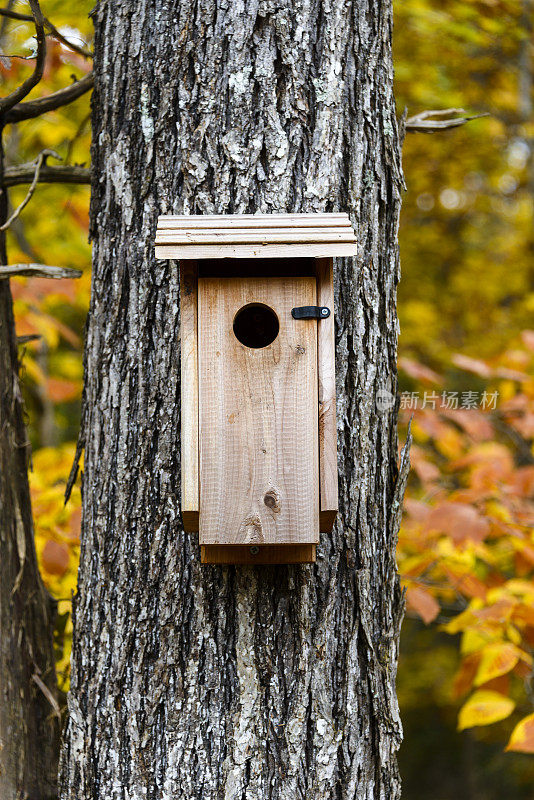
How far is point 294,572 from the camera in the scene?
63.2 inches

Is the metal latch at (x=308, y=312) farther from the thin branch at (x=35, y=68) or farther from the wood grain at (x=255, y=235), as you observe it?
the thin branch at (x=35, y=68)

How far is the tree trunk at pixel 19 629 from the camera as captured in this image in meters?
1.92

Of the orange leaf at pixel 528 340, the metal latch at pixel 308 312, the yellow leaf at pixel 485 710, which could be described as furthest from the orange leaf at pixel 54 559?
the orange leaf at pixel 528 340

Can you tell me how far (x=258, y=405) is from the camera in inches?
58.7

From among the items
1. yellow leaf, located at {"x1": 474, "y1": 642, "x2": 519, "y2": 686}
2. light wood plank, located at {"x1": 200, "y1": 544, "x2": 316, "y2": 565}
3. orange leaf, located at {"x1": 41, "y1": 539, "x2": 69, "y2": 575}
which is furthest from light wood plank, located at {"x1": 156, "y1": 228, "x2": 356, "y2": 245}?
yellow leaf, located at {"x1": 474, "y1": 642, "x2": 519, "y2": 686}

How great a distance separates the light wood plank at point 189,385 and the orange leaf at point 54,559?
3.24 ft

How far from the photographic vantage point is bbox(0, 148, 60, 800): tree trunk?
6.29 ft

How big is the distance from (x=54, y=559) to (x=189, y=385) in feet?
3.62

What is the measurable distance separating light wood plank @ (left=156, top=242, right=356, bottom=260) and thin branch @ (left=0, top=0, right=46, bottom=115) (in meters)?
0.78

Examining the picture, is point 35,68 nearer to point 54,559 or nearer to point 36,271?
point 36,271

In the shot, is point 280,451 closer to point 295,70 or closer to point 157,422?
point 157,422

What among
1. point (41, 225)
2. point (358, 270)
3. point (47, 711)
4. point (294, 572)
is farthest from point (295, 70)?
point (41, 225)

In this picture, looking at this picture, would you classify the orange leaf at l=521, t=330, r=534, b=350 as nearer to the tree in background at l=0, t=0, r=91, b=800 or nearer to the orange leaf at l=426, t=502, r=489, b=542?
the orange leaf at l=426, t=502, r=489, b=542

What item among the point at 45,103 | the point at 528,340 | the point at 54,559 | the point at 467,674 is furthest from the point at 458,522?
the point at 45,103
